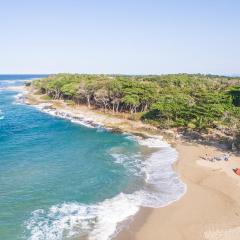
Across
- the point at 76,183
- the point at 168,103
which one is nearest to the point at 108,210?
the point at 76,183

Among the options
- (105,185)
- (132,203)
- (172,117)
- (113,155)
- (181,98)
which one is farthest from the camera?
(181,98)

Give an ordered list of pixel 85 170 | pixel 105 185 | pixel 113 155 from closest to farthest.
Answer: pixel 105 185 → pixel 85 170 → pixel 113 155

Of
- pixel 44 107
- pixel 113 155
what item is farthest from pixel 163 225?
pixel 44 107

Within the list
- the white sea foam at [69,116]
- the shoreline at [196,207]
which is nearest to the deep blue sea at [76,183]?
the shoreline at [196,207]

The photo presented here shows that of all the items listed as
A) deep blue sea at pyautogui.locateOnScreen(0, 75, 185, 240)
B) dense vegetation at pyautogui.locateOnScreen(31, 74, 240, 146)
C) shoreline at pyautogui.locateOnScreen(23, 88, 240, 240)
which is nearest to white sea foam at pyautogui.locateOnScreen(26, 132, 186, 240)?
deep blue sea at pyautogui.locateOnScreen(0, 75, 185, 240)

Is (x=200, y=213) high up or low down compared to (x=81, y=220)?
up

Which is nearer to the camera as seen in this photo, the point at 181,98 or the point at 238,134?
the point at 238,134

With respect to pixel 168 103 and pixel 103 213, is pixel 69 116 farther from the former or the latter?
pixel 103 213

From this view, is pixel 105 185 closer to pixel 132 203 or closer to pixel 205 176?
pixel 132 203
